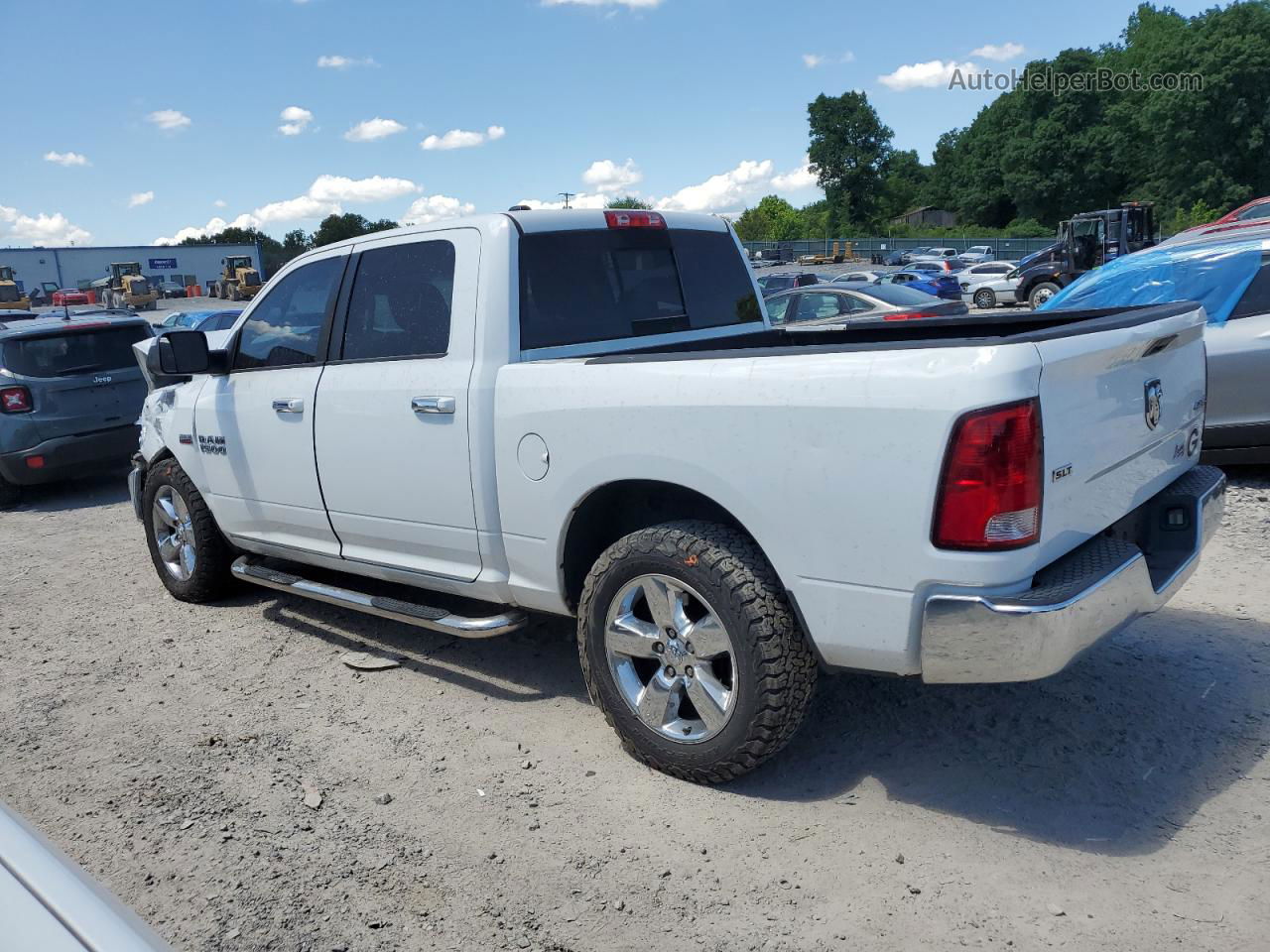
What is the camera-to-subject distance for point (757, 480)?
10.0ft

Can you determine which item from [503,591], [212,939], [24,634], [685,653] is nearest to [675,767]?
[685,653]

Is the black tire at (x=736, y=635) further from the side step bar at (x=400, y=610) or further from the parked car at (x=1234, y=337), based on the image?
the parked car at (x=1234, y=337)

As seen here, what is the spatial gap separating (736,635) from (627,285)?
1.87 meters

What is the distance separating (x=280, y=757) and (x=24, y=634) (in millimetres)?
2634

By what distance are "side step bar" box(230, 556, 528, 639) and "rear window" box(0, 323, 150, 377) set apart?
5.28 meters

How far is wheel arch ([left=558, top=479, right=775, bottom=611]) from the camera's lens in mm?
3525

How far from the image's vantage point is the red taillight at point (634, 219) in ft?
14.4

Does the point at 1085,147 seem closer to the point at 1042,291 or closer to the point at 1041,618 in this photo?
the point at 1042,291

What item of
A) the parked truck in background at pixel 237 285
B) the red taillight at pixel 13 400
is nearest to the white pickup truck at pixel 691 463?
the red taillight at pixel 13 400

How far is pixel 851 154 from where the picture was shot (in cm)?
11106

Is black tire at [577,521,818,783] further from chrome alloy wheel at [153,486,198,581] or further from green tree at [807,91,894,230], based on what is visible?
green tree at [807,91,894,230]

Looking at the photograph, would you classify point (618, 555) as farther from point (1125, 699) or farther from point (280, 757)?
point (1125, 699)

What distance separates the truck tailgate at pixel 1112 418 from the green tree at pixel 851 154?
369 feet

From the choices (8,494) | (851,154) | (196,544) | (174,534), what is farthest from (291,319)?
(851,154)
